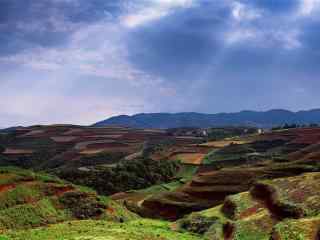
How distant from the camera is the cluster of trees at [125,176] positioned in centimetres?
10838

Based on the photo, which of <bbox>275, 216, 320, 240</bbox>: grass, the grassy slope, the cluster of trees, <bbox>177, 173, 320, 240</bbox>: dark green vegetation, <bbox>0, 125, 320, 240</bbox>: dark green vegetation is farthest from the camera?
the cluster of trees

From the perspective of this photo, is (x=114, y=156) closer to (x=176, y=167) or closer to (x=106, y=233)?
(x=176, y=167)

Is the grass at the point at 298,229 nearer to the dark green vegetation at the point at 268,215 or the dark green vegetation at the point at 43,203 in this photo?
the dark green vegetation at the point at 268,215

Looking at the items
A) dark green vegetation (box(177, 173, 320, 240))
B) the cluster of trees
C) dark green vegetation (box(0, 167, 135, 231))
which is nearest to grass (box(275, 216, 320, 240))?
dark green vegetation (box(177, 173, 320, 240))

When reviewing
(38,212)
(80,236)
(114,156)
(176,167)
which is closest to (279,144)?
(176,167)

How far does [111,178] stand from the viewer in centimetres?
11206

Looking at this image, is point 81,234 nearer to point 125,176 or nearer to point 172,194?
point 172,194

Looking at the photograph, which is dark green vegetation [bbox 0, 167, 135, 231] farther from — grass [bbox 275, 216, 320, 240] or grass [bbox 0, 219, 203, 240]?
grass [bbox 275, 216, 320, 240]

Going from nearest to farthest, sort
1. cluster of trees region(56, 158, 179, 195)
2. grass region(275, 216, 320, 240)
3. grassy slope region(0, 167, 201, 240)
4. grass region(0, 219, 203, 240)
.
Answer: grass region(275, 216, 320, 240) → grass region(0, 219, 203, 240) → grassy slope region(0, 167, 201, 240) → cluster of trees region(56, 158, 179, 195)

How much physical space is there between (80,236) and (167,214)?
4645 centimetres

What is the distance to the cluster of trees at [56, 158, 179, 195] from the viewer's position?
108m

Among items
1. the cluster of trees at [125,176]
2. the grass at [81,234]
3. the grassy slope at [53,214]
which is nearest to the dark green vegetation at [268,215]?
the grassy slope at [53,214]

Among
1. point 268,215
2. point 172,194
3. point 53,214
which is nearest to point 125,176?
point 172,194

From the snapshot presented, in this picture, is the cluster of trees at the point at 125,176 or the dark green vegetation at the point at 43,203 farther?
the cluster of trees at the point at 125,176
